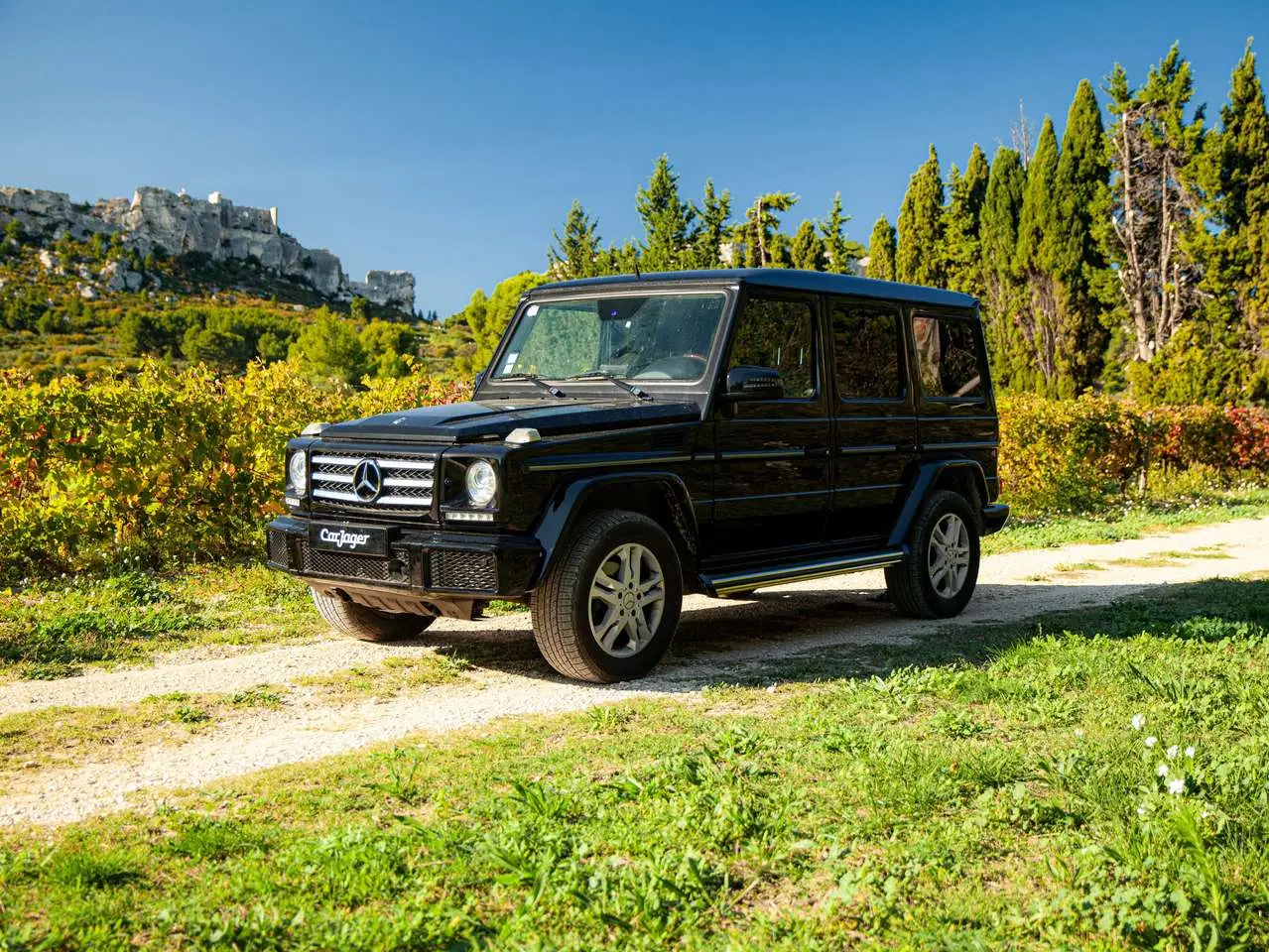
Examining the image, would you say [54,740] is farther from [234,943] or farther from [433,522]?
[234,943]

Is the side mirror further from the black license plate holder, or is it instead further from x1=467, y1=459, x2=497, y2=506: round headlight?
the black license plate holder

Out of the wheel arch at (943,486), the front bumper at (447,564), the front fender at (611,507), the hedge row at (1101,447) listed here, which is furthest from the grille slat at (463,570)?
the hedge row at (1101,447)

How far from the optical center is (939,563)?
26.7 ft

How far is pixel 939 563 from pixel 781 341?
2.25m

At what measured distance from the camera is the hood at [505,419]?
564 centimetres

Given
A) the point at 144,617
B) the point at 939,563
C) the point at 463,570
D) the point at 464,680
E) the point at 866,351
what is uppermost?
the point at 866,351

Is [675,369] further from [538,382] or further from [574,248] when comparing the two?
[574,248]

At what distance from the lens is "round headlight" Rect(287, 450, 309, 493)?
6.21m

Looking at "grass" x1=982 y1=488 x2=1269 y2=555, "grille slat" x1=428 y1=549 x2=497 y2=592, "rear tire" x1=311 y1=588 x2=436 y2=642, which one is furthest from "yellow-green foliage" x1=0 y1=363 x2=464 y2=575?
"grass" x1=982 y1=488 x2=1269 y2=555

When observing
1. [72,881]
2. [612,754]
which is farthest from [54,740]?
[612,754]

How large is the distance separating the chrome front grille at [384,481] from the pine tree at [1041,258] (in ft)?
116

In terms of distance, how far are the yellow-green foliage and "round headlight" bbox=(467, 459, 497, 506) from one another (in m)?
4.73

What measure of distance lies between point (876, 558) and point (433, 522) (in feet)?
10.5

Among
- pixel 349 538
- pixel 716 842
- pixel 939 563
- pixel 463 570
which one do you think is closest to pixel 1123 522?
pixel 939 563
